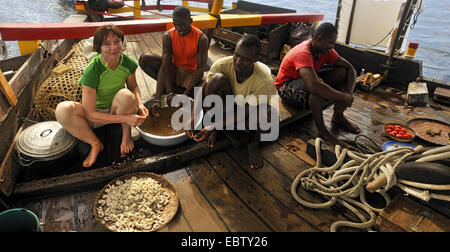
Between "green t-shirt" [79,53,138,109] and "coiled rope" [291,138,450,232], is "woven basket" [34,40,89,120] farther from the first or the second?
"coiled rope" [291,138,450,232]

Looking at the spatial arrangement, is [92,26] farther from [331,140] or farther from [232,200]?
[331,140]

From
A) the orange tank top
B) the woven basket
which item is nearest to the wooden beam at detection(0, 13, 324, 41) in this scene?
the woven basket

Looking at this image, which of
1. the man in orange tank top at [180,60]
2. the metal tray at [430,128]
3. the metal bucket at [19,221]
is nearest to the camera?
the metal bucket at [19,221]

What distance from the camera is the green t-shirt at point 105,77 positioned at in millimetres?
1924

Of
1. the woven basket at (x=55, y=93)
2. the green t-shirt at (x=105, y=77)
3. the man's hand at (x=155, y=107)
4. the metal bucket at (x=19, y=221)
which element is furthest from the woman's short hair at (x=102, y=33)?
the metal bucket at (x=19, y=221)

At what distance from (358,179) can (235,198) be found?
0.89m

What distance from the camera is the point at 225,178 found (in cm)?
197

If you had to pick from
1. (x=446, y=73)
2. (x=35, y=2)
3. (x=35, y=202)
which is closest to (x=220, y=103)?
(x=35, y=202)

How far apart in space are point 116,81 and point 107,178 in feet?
2.58

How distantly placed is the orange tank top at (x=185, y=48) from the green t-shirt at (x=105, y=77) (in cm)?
60

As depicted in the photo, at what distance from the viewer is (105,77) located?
2.03 m

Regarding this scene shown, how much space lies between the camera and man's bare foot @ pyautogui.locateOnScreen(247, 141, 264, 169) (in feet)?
6.85

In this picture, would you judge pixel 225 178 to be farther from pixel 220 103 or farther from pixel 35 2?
pixel 35 2

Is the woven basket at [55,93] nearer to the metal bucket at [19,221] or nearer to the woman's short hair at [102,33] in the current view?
the woman's short hair at [102,33]
